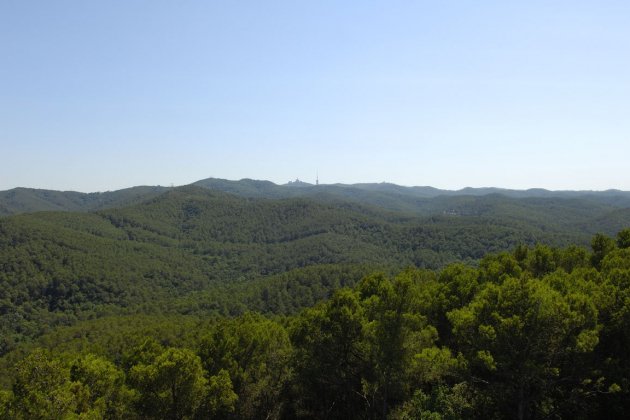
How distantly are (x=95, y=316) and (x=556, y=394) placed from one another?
17372 cm

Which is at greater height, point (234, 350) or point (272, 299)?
point (234, 350)

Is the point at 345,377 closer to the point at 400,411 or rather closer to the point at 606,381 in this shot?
the point at 400,411

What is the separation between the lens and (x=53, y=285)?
182625 millimetres

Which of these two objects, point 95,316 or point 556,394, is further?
point 95,316

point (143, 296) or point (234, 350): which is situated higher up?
point (234, 350)

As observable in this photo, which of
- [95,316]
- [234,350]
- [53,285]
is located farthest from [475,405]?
[53,285]

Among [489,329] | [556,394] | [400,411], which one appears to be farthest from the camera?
[400,411]

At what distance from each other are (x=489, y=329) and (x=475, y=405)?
7262 mm

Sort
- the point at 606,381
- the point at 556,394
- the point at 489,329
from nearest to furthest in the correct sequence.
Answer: the point at 489,329, the point at 606,381, the point at 556,394

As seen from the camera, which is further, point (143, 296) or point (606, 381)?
point (143, 296)

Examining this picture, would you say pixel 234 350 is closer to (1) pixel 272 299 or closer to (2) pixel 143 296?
(1) pixel 272 299

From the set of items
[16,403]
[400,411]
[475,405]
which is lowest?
[400,411]

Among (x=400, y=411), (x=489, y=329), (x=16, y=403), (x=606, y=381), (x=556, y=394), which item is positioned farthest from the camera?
(x=400, y=411)

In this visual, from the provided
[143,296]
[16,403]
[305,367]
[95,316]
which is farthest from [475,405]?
[143,296]
